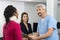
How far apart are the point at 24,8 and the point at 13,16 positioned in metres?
2.61

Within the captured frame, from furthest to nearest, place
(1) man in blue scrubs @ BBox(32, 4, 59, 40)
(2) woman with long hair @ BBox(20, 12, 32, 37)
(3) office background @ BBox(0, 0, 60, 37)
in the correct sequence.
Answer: (3) office background @ BBox(0, 0, 60, 37), (2) woman with long hair @ BBox(20, 12, 32, 37), (1) man in blue scrubs @ BBox(32, 4, 59, 40)

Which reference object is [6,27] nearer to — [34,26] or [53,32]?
[53,32]

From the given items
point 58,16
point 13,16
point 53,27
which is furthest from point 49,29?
point 58,16

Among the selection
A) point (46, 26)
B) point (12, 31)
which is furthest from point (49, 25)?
point (12, 31)

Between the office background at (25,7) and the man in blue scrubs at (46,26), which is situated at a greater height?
the office background at (25,7)

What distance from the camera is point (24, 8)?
219 inches

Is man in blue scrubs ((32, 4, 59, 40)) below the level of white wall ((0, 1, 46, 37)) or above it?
below

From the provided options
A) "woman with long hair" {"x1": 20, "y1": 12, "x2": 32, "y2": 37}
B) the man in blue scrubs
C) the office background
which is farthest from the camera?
the office background

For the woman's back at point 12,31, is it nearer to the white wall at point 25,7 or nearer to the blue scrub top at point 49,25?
the blue scrub top at point 49,25

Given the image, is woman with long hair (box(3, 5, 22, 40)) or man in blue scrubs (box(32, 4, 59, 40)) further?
man in blue scrubs (box(32, 4, 59, 40))

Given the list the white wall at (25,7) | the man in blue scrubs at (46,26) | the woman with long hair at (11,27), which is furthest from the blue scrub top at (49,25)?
the white wall at (25,7)

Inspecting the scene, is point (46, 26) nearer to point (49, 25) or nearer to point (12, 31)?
point (49, 25)

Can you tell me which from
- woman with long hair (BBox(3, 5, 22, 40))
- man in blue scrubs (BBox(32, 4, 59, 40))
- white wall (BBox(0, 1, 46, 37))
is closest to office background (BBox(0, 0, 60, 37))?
white wall (BBox(0, 1, 46, 37))

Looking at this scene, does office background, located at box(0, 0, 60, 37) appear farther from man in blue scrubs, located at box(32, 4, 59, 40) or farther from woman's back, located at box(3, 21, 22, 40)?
woman's back, located at box(3, 21, 22, 40)
